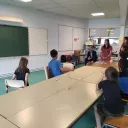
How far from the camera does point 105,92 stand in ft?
6.01

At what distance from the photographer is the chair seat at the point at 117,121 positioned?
162cm

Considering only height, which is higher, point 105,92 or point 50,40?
point 50,40

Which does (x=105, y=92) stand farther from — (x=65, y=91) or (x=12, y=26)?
(x=12, y=26)

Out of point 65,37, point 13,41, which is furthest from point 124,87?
point 65,37

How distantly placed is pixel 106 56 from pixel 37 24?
3.40 metres

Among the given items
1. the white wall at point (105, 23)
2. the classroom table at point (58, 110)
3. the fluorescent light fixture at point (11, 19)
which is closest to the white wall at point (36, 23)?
the fluorescent light fixture at point (11, 19)

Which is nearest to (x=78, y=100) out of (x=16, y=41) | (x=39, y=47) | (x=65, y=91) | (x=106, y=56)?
(x=65, y=91)

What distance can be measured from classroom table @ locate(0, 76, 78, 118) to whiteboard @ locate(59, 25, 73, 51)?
552cm

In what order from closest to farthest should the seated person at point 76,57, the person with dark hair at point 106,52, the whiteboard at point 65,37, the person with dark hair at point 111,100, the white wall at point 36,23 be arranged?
1. the person with dark hair at point 111,100
2. the person with dark hair at point 106,52
3. the white wall at point 36,23
4. the whiteboard at point 65,37
5. the seated person at point 76,57

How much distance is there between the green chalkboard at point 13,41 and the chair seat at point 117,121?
4.54 metres

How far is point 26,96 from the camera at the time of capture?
6.04 ft

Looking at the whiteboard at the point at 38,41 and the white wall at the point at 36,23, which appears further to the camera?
the whiteboard at the point at 38,41

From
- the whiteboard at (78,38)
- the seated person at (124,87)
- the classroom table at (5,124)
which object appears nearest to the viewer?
the classroom table at (5,124)

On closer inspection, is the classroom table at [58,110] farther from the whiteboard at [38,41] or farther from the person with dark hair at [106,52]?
the whiteboard at [38,41]
